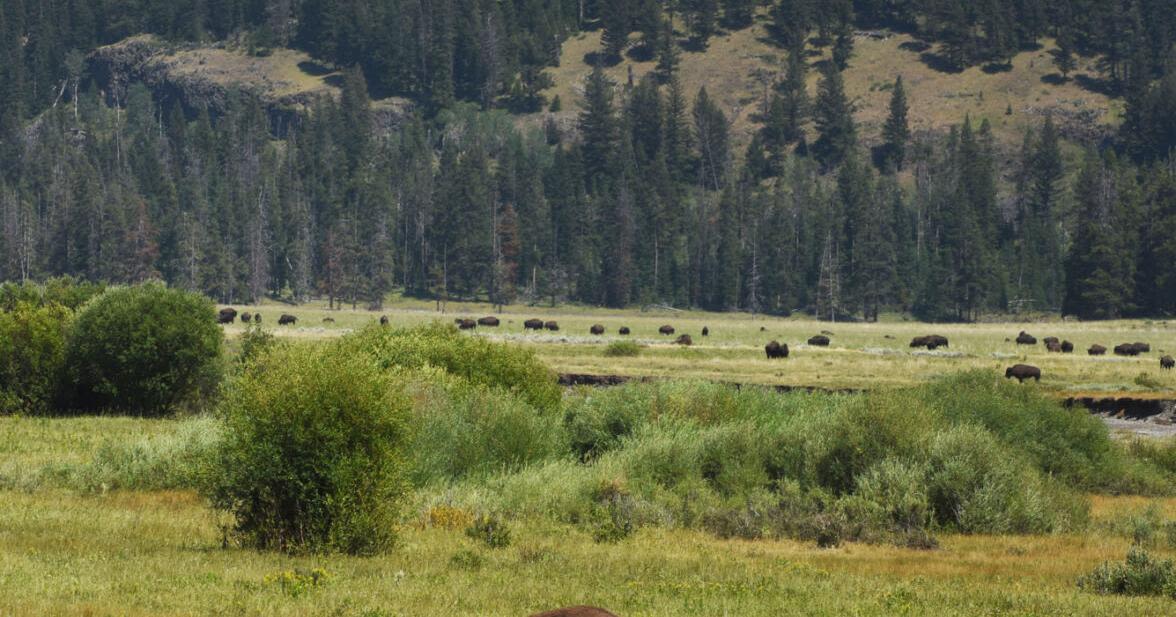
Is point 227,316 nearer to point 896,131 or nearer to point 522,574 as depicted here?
point 522,574

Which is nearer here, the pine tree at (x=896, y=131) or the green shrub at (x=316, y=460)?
the green shrub at (x=316, y=460)

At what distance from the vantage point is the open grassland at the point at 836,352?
205ft

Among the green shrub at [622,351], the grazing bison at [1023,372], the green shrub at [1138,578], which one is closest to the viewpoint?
the green shrub at [1138,578]

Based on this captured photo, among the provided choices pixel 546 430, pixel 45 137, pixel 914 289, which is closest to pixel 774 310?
pixel 914 289

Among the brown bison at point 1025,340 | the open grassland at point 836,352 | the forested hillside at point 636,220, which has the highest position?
the forested hillside at point 636,220

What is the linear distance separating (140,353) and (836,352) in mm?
48091

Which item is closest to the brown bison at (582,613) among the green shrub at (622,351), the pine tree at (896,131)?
the green shrub at (622,351)

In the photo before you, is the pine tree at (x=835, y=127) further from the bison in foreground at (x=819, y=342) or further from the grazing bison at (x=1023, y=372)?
the grazing bison at (x=1023, y=372)

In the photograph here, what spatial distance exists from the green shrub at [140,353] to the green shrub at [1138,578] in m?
31.5

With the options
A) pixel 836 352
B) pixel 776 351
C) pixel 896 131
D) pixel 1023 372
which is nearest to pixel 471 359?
pixel 1023 372

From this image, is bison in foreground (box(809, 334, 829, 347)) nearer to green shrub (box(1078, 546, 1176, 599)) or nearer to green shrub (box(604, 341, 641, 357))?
green shrub (box(604, 341, 641, 357))

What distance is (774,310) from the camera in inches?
6117

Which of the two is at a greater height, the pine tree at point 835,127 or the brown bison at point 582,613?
the pine tree at point 835,127

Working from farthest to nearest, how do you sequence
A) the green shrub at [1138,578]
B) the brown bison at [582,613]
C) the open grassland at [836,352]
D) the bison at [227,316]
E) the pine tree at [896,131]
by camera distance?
the pine tree at [896,131]
the bison at [227,316]
the open grassland at [836,352]
the green shrub at [1138,578]
the brown bison at [582,613]
